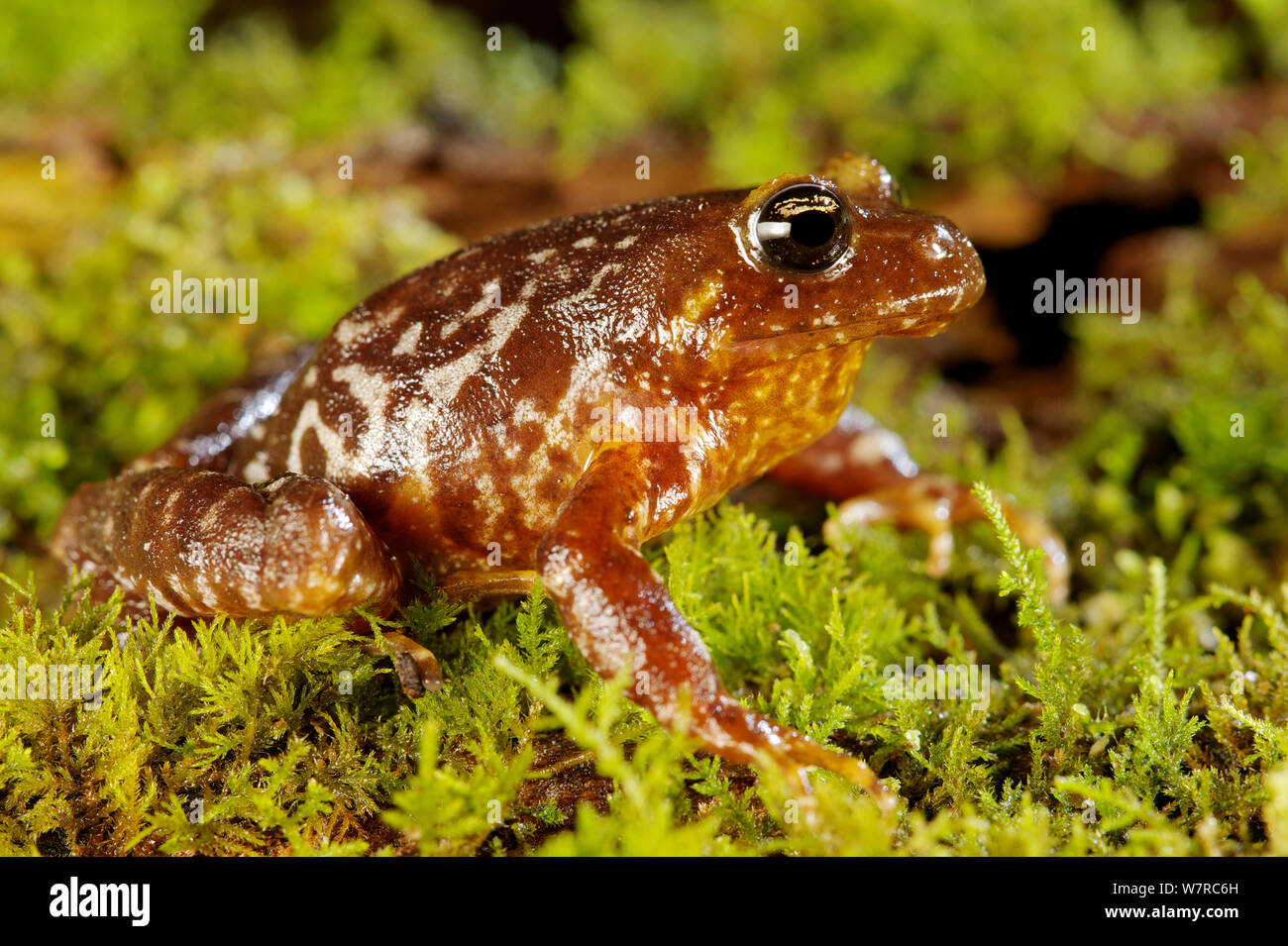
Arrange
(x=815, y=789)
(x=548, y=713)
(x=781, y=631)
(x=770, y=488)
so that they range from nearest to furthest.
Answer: (x=815, y=789) < (x=548, y=713) < (x=781, y=631) < (x=770, y=488)

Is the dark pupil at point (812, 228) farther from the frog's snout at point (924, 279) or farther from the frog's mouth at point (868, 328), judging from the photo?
the frog's mouth at point (868, 328)

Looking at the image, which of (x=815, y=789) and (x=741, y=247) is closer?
(x=815, y=789)

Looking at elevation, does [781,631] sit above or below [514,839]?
above

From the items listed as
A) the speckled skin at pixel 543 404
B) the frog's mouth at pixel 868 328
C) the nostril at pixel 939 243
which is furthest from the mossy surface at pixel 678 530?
the nostril at pixel 939 243

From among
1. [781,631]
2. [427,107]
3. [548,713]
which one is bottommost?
[548,713]

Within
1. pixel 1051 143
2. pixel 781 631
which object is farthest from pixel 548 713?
pixel 1051 143

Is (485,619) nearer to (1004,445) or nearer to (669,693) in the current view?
(669,693)

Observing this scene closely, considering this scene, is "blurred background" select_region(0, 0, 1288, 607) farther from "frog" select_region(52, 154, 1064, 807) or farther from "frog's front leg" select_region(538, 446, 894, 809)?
"frog's front leg" select_region(538, 446, 894, 809)
